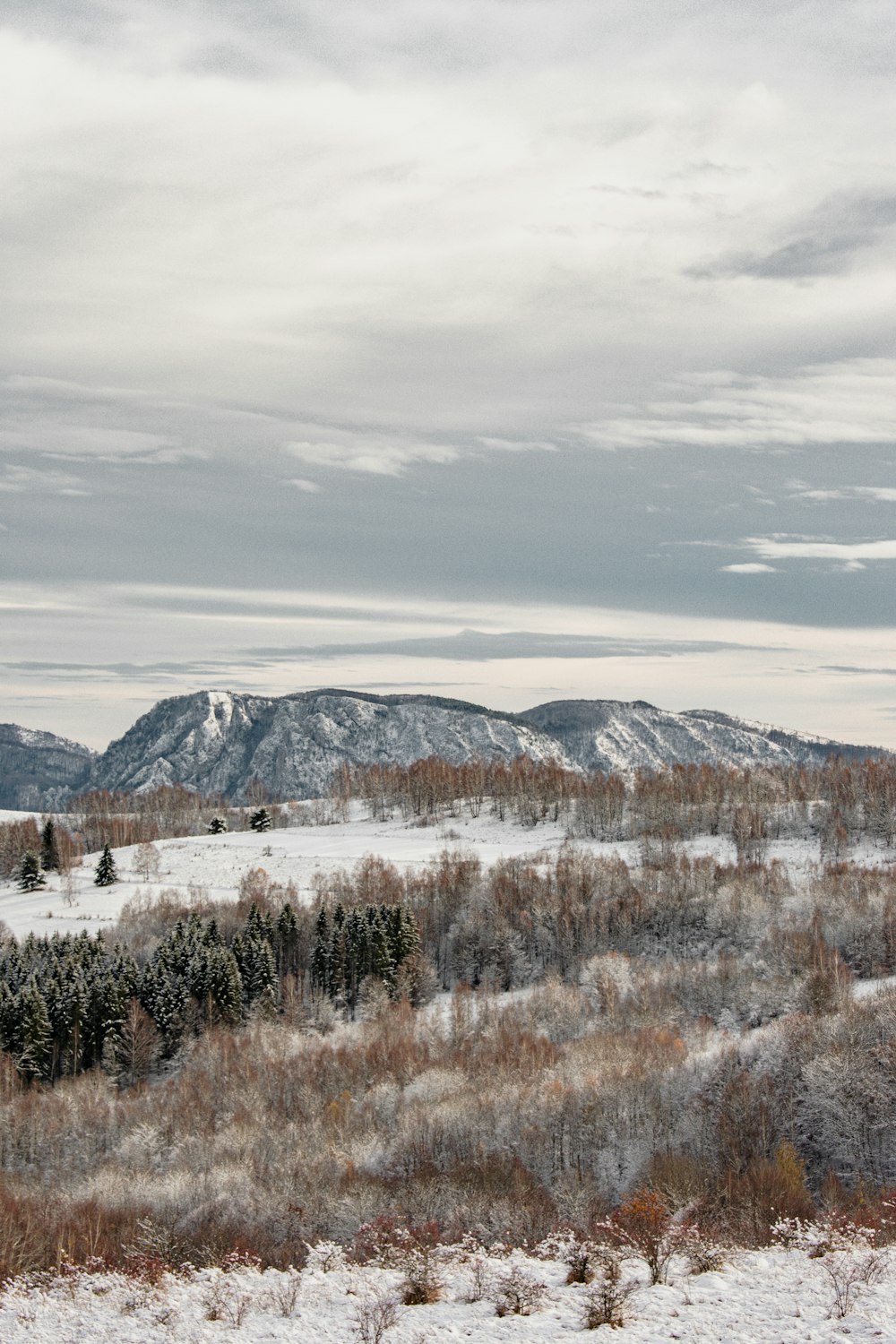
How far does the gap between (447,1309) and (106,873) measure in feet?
515

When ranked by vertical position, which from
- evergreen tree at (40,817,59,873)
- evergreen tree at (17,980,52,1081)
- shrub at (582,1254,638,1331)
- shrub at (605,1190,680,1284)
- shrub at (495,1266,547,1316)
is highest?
shrub at (582,1254,638,1331)

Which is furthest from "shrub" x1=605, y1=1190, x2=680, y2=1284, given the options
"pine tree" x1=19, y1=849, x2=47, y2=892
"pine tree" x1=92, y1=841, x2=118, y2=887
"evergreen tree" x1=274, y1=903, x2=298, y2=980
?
"pine tree" x1=19, y1=849, x2=47, y2=892

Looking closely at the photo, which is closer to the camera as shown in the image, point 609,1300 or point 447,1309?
point 609,1300

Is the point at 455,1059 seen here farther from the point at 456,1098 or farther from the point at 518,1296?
the point at 518,1296

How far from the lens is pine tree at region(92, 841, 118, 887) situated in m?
172

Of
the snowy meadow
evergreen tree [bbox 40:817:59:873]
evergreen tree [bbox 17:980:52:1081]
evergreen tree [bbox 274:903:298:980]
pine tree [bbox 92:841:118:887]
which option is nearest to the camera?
the snowy meadow

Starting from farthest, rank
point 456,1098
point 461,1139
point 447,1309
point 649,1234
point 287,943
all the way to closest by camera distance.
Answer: point 287,943, point 456,1098, point 461,1139, point 649,1234, point 447,1309

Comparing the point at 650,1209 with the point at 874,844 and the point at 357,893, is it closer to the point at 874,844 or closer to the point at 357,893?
the point at 357,893

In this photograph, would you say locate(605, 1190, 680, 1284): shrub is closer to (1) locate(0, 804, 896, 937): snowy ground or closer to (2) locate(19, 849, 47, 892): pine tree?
(1) locate(0, 804, 896, 937): snowy ground

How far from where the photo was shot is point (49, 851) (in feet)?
590

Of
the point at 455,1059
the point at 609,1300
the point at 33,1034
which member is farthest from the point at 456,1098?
the point at 609,1300

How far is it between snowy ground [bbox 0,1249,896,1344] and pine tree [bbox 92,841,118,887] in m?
148

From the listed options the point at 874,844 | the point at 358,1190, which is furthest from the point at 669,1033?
the point at 874,844

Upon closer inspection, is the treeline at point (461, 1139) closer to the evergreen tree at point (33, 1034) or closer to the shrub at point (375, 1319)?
the evergreen tree at point (33, 1034)
